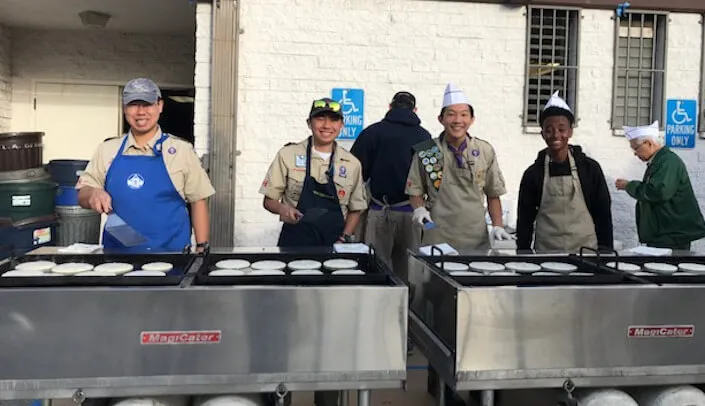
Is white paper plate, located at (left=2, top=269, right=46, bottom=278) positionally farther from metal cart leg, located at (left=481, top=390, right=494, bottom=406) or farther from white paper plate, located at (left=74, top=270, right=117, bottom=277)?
metal cart leg, located at (left=481, top=390, right=494, bottom=406)

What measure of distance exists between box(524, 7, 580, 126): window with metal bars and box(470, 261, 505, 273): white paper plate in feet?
12.5

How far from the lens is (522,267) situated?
2287 mm

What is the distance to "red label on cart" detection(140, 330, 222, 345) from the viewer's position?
1.70 m

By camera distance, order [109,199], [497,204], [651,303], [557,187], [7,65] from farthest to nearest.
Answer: [7,65] → [497,204] → [557,187] → [109,199] → [651,303]

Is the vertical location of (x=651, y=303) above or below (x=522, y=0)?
below

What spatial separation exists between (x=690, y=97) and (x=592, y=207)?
376 cm

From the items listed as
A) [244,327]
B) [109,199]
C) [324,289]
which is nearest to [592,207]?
[324,289]

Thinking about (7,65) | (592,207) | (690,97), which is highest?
(7,65)

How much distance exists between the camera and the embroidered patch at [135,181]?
2693 millimetres

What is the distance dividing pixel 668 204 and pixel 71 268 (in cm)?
356

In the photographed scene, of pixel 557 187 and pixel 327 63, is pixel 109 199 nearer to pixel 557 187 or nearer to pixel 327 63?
pixel 557 187

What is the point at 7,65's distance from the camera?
24.8ft

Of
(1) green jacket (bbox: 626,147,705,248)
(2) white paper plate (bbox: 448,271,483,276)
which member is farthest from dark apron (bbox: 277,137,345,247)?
(1) green jacket (bbox: 626,147,705,248)

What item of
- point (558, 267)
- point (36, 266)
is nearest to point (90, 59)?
point (36, 266)
